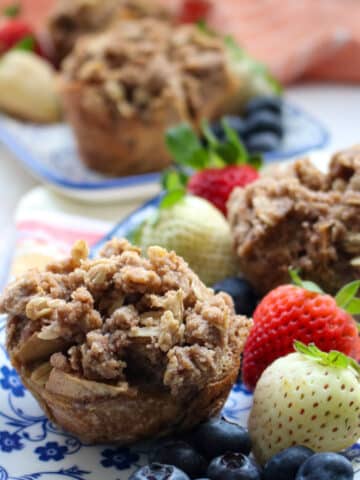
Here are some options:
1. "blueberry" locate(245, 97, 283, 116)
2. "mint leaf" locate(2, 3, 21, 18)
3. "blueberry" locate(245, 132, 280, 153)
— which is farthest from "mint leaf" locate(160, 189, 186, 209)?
"mint leaf" locate(2, 3, 21, 18)

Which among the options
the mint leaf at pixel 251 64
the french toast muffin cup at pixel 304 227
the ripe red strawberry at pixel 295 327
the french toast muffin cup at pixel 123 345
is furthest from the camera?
the mint leaf at pixel 251 64

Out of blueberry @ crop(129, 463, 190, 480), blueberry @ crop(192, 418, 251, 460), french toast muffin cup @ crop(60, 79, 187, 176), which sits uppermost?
blueberry @ crop(129, 463, 190, 480)

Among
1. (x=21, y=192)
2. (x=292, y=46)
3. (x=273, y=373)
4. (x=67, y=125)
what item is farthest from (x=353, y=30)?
(x=273, y=373)

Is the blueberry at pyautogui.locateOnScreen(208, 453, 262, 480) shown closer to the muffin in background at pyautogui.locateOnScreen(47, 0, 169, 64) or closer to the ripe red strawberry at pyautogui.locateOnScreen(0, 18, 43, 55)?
the muffin in background at pyautogui.locateOnScreen(47, 0, 169, 64)

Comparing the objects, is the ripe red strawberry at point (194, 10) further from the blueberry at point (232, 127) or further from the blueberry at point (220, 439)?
the blueberry at point (220, 439)

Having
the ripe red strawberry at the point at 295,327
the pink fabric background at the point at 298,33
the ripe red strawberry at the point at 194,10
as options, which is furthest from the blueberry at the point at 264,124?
the ripe red strawberry at the point at 295,327

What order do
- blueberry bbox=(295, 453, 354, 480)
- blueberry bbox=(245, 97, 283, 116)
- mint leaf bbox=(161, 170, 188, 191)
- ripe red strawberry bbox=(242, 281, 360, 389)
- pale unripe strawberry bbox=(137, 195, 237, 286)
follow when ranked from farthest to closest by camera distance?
blueberry bbox=(245, 97, 283, 116)
mint leaf bbox=(161, 170, 188, 191)
pale unripe strawberry bbox=(137, 195, 237, 286)
ripe red strawberry bbox=(242, 281, 360, 389)
blueberry bbox=(295, 453, 354, 480)

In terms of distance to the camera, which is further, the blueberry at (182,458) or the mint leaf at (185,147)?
the mint leaf at (185,147)

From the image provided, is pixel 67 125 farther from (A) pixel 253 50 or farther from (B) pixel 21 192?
(A) pixel 253 50
